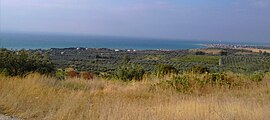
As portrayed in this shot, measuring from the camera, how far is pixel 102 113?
222 inches

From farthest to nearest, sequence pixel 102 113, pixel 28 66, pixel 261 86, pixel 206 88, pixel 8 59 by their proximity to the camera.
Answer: pixel 28 66 → pixel 8 59 → pixel 261 86 → pixel 206 88 → pixel 102 113

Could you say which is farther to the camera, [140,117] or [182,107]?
[182,107]

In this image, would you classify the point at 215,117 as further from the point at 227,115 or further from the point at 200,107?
the point at 200,107

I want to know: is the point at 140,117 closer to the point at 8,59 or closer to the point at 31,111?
the point at 31,111

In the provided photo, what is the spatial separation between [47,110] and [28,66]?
370 inches

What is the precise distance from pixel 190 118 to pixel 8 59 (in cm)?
1038

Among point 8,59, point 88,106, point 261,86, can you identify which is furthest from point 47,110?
point 8,59

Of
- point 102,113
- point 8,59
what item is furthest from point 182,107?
point 8,59

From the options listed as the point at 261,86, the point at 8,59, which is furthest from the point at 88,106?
the point at 8,59

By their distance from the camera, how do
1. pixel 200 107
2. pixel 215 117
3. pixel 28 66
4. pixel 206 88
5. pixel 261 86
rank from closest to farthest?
pixel 215 117 < pixel 200 107 < pixel 206 88 < pixel 261 86 < pixel 28 66

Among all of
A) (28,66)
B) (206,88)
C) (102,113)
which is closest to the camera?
(102,113)

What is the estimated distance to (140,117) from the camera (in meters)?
5.36

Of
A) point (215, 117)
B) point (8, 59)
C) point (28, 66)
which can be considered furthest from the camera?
point (28, 66)

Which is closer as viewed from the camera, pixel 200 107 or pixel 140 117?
pixel 140 117
